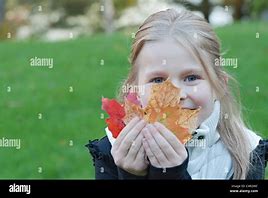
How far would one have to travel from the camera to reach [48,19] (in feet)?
6.00

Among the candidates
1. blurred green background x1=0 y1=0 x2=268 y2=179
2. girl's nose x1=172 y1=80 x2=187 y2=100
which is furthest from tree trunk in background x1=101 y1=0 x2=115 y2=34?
girl's nose x1=172 y1=80 x2=187 y2=100

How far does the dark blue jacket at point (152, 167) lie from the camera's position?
1665 mm

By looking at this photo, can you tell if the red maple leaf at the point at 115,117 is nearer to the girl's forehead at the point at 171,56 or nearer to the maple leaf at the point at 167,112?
the maple leaf at the point at 167,112

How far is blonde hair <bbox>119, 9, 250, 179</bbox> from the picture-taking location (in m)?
1.67

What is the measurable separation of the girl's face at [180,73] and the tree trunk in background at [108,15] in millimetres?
169

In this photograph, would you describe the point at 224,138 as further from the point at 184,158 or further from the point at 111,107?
the point at 111,107

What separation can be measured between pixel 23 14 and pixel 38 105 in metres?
0.20

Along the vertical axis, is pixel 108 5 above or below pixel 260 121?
above

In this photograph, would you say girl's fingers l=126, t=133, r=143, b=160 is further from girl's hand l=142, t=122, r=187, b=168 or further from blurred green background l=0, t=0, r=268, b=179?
blurred green background l=0, t=0, r=268, b=179

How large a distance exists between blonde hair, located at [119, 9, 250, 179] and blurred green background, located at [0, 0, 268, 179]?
0.07 meters

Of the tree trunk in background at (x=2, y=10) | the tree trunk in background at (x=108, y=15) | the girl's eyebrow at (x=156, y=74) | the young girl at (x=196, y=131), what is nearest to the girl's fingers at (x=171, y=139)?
the young girl at (x=196, y=131)

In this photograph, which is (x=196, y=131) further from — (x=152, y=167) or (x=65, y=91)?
(x=65, y=91)
